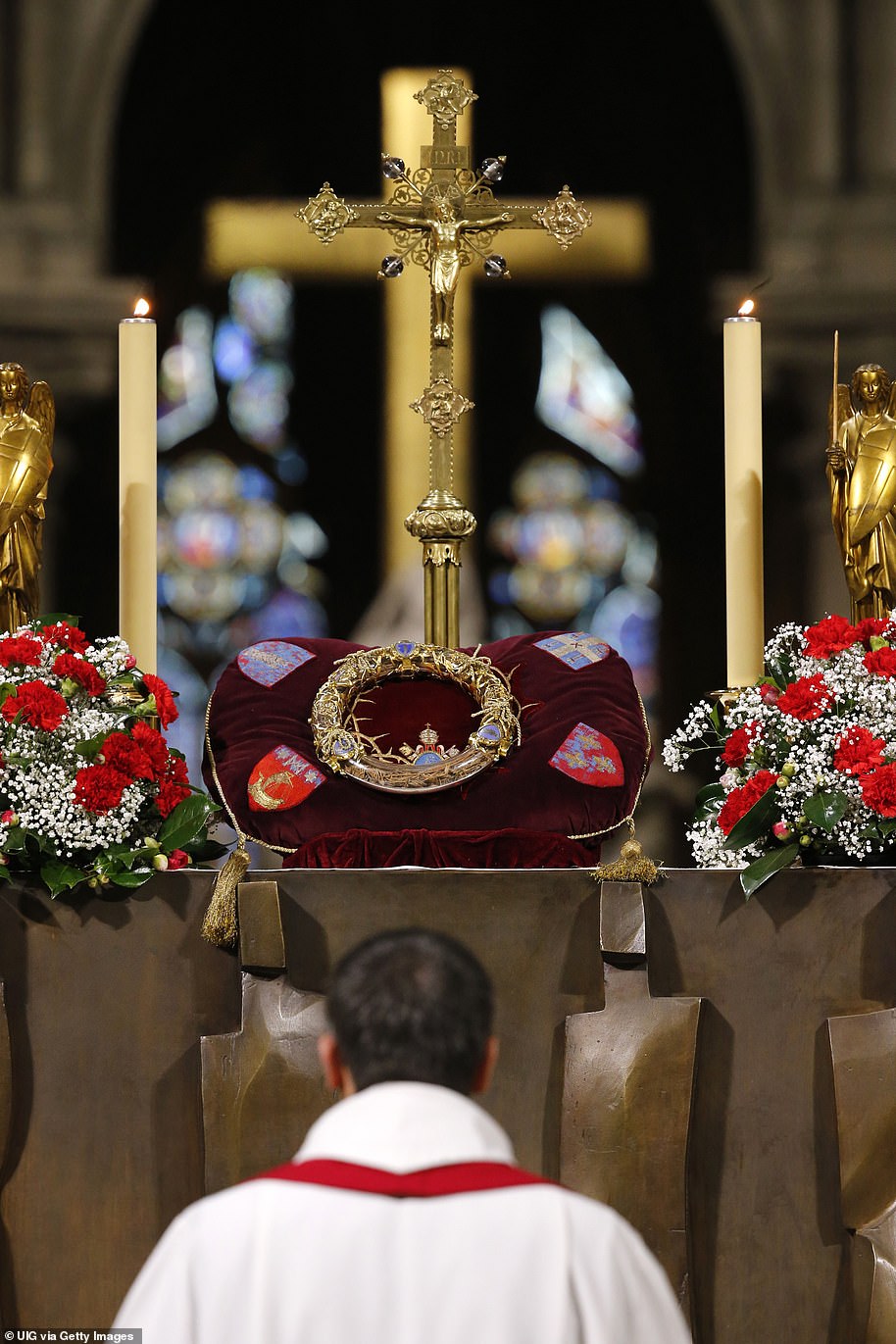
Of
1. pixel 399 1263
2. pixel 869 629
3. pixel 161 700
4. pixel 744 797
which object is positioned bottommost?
pixel 399 1263

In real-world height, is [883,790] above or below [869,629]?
below

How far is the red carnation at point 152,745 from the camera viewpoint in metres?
3.19

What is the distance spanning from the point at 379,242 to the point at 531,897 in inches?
222

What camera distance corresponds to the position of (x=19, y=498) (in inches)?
134

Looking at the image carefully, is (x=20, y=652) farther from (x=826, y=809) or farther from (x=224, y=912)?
(x=826, y=809)

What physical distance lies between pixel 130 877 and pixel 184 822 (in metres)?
0.16

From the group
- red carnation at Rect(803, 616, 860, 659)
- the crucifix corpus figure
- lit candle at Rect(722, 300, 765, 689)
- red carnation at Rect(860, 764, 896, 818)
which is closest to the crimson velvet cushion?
lit candle at Rect(722, 300, 765, 689)

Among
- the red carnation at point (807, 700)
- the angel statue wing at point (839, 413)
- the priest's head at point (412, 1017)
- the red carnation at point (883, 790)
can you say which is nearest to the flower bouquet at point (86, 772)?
the red carnation at point (807, 700)

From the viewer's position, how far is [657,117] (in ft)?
27.0

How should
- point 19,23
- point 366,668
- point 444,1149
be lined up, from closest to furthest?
point 444,1149 → point 366,668 → point 19,23

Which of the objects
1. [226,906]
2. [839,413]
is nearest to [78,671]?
[226,906]

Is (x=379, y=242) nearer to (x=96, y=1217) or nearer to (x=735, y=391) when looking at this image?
(x=735, y=391)

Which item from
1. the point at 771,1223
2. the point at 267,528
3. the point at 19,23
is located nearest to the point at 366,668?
the point at 771,1223

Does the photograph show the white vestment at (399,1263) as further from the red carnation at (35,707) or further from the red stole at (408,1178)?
the red carnation at (35,707)
